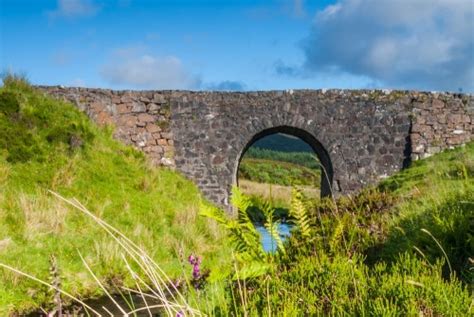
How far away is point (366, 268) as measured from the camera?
13.8 feet

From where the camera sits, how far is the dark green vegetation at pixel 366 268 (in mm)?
3344

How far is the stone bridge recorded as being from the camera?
51.4ft

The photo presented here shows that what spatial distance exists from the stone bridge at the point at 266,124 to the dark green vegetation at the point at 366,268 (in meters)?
8.58

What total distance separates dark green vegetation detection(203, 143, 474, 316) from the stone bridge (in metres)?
8.58

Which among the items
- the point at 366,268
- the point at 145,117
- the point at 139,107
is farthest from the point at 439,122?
the point at 366,268

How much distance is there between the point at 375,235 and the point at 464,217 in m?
1.25

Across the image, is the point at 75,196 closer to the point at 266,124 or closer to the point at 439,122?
the point at 266,124

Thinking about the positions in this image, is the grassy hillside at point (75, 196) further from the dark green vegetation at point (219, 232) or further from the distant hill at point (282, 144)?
the distant hill at point (282, 144)

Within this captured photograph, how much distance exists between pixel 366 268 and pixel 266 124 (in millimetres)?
11598

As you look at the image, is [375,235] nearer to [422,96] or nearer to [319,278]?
[319,278]

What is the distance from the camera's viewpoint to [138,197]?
40.8 ft

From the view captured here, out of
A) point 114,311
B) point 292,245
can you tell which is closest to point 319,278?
point 292,245

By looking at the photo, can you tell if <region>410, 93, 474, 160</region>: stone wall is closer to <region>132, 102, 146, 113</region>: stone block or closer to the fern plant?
<region>132, 102, 146, 113</region>: stone block

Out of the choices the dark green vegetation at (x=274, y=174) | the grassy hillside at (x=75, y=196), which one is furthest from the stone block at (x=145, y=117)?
the dark green vegetation at (x=274, y=174)
